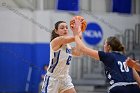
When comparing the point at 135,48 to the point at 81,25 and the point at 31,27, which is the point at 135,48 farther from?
the point at 81,25

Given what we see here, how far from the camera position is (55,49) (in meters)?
5.96

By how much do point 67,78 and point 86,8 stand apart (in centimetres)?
873

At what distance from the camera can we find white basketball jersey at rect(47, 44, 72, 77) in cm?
593

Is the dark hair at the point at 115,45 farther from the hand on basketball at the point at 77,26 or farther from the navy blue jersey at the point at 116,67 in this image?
the hand on basketball at the point at 77,26

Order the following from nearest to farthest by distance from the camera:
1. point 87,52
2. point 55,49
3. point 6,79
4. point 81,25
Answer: point 87,52 < point 81,25 < point 55,49 < point 6,79

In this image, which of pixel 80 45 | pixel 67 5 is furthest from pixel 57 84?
pixel 67 5

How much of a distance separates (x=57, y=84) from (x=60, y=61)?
0.33 metres

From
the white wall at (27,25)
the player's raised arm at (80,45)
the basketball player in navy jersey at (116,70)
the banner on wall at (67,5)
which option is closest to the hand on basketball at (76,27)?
the player's raised arm at (80,45)

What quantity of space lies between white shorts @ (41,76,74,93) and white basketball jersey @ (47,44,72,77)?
72mm

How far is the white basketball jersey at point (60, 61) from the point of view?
5.93m

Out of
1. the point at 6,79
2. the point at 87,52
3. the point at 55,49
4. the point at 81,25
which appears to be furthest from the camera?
the point at 6,79

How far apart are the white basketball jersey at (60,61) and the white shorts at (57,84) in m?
0.07

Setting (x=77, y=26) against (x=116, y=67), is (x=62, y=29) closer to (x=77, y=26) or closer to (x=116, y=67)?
(x=77, y=26)

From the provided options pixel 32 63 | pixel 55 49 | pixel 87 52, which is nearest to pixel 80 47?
pixel 87 52
